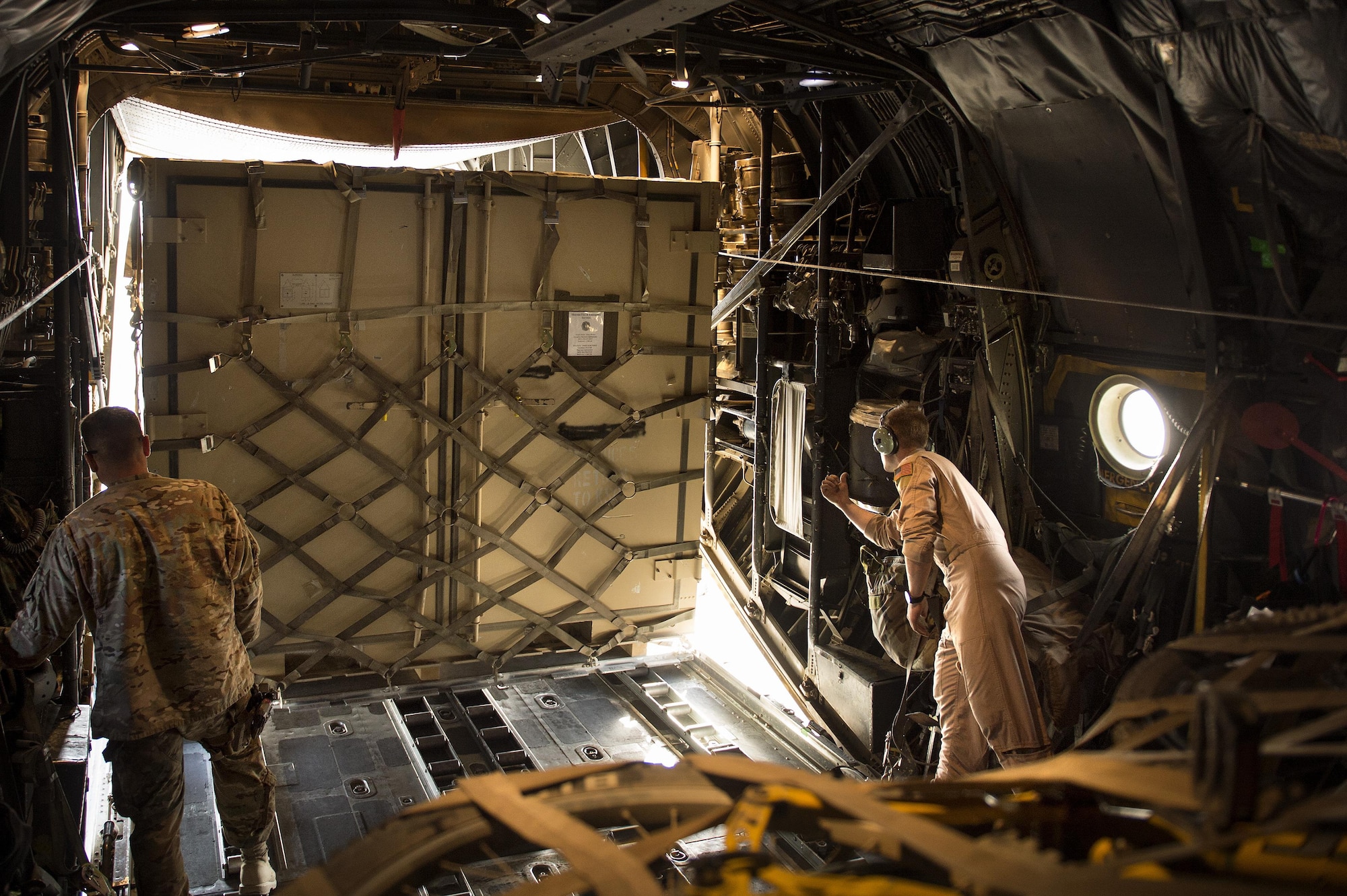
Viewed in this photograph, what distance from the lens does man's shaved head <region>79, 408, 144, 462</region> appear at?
14.5 ft

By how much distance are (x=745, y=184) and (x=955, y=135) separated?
2.59 m

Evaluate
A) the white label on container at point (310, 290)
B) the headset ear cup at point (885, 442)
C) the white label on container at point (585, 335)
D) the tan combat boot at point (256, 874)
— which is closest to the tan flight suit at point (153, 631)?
the tan combat boot at point (256, 874)

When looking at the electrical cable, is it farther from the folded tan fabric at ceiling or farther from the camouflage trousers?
the camouflage trousers

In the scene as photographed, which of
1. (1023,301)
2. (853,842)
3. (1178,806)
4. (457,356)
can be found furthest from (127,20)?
(1178,806)

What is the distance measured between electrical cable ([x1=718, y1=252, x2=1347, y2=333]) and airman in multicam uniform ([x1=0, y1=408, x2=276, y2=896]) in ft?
11.8

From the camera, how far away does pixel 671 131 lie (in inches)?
327

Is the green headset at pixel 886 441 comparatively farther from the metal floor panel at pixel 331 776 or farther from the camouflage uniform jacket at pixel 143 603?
the camouflage uniform jacket at pixel 143 603

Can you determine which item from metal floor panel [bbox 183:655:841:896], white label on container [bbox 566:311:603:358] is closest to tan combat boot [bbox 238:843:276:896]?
metal floor panel [bbox 183:655:841:896]

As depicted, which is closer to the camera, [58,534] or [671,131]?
[58,534]

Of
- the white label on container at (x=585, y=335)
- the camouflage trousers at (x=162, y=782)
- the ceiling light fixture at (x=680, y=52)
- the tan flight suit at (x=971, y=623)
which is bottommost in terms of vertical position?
the camouflage trousers at (x=162, y=782)

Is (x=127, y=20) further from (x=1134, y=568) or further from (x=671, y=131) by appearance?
(x=1134, y=568)

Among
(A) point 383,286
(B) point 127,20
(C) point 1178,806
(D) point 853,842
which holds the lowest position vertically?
(D) point 853,842

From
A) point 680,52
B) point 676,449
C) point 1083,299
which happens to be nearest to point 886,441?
point 1083,299

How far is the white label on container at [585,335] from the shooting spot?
723 cm
